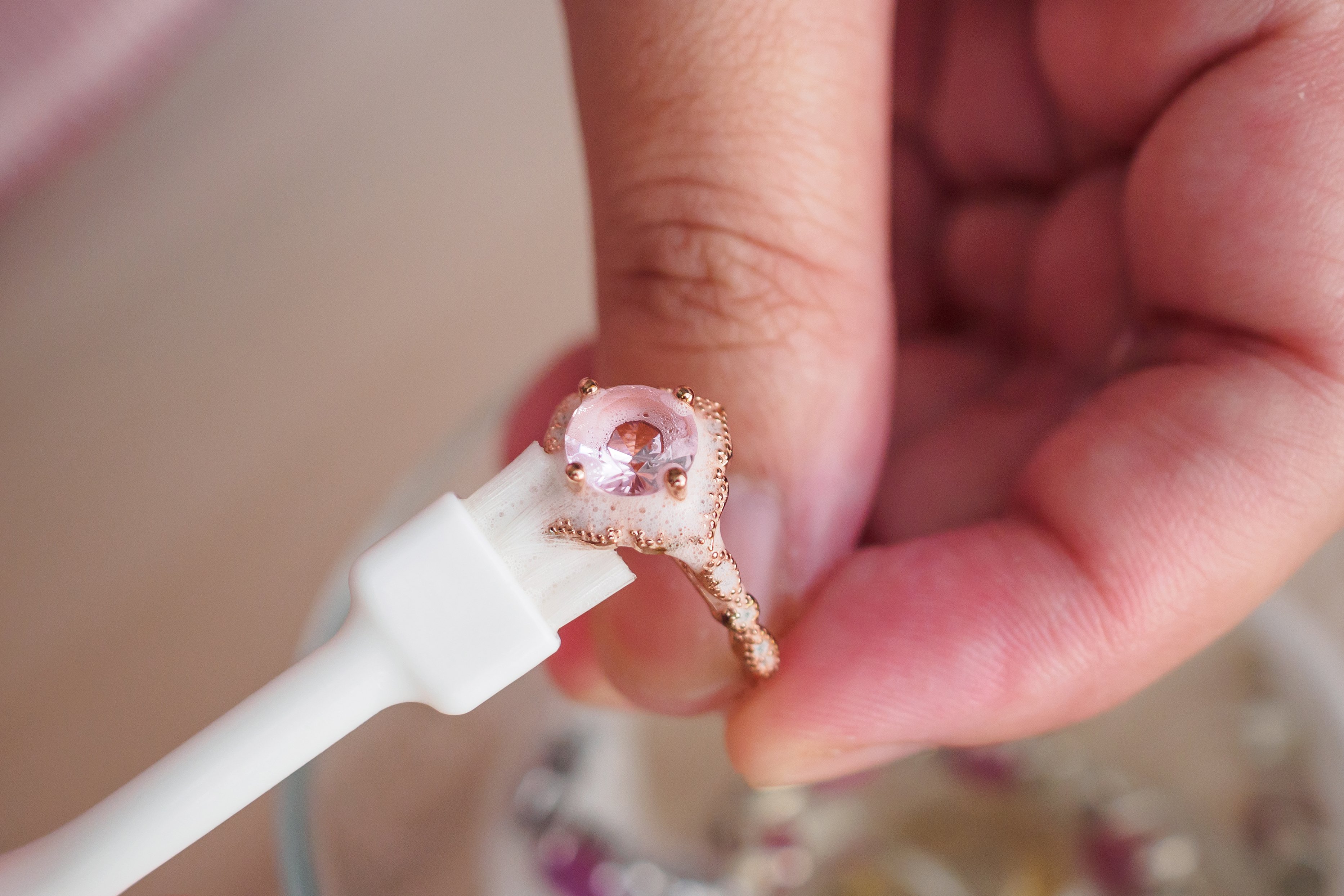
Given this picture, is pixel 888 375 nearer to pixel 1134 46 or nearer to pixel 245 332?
pixel 1134 46

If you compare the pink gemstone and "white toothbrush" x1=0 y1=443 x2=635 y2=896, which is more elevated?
the pink gemstone

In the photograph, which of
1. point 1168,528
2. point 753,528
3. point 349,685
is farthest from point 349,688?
point 1168,528

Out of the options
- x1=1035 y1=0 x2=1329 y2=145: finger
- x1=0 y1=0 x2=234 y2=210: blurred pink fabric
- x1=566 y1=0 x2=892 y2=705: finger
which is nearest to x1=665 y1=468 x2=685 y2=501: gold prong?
x1=566 y1=0 x2=892 y2=705: finger

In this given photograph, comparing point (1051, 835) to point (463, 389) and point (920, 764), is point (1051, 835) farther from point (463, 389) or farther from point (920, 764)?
point (463, 389)

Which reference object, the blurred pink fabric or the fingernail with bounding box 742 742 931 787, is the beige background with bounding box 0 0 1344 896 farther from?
the fingernail with bounding box 742 742 931 787

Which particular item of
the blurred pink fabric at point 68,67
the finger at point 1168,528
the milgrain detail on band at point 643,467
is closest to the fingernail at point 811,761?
the finger at point 1168,528

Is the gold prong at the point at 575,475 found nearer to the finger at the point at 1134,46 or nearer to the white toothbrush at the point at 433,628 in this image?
the white toothbrush at the point at 433,628

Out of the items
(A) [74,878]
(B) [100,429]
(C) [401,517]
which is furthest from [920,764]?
(B) [100,429]
